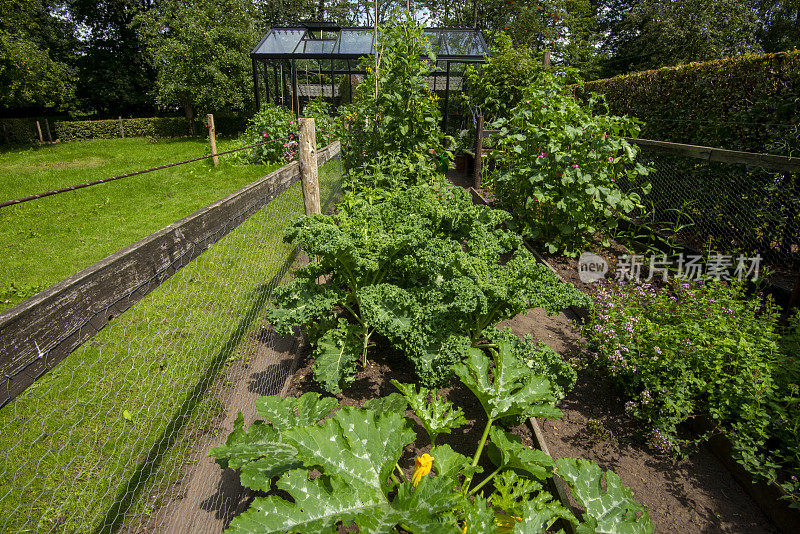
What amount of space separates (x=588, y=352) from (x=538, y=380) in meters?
1.37

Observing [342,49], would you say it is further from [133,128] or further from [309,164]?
[133,128]

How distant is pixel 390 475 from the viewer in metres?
1.67

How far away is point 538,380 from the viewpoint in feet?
6.66

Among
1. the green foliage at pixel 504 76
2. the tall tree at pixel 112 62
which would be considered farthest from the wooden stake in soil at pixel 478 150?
the tall tree at pixel 112 62

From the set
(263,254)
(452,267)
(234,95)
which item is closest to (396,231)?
(452,267)

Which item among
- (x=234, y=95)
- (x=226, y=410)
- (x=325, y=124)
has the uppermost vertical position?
(x=234, y=95)

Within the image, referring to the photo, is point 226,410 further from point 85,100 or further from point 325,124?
point 85,100

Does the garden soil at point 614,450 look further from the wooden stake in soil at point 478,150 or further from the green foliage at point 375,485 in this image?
the wooden stake in soil at point 478,150

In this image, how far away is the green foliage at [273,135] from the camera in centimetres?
965

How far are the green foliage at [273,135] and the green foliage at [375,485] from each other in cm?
875

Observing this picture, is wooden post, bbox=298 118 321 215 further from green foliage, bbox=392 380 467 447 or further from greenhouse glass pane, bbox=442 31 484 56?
greenhouse glass pane, bbox=442 31 484 56

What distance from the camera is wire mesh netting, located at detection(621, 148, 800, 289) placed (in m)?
4.24

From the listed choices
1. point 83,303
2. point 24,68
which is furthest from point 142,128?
point 83,303

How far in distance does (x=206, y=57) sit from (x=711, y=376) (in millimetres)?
21498
